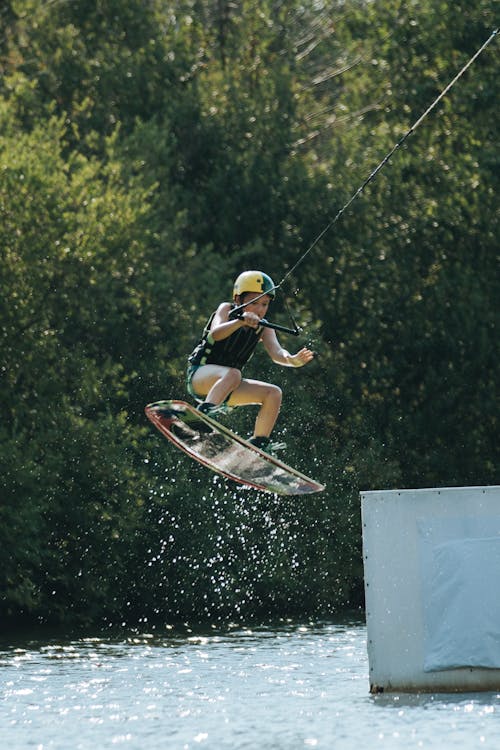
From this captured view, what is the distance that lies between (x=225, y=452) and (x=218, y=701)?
2463 mm

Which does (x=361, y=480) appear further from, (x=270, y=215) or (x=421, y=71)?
(x=421, y=71)

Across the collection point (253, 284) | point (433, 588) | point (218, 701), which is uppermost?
point (253, 284)

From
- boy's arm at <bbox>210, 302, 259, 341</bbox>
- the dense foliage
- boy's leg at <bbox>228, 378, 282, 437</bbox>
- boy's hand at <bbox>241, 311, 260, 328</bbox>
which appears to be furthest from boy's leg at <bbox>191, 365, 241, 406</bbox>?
the dense foliage

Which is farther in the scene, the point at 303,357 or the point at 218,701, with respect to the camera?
the point at 218,701

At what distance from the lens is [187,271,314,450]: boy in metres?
15.7

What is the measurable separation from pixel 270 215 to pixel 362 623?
10.2 m

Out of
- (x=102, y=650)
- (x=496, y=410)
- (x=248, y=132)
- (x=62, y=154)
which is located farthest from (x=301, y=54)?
(x=102, y=650)

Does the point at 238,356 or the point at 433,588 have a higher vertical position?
the point at 238,356

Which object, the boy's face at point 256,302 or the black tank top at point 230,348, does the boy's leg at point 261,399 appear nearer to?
the black tank top at point 230,348

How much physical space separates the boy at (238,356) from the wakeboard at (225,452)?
17 centimetres

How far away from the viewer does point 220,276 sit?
31.0m

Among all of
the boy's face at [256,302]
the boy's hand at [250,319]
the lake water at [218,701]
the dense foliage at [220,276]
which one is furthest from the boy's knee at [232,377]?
the dense foliage at [220,276]

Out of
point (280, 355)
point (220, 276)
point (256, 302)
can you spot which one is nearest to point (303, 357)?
point (280, 355)

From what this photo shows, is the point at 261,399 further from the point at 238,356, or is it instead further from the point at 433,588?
the point at 433,588
